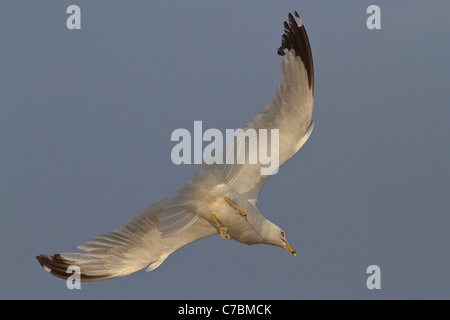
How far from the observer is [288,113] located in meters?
8.63

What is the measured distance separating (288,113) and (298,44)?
100 centimetres

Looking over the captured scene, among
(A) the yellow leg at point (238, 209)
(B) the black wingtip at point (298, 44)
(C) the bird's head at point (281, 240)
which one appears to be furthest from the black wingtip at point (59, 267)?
(B) the black wingtip at point (298, 44)

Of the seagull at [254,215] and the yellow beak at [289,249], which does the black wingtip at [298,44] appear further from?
the yellow beak at [289,249]

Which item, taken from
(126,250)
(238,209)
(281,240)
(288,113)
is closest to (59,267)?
(126,250)

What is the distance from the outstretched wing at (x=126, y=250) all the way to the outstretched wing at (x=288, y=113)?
0.84 meters

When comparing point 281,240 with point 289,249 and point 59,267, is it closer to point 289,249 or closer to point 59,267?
point 289,249

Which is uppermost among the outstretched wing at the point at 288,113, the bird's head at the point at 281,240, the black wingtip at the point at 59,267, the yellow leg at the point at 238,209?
the outstretched wing at the point at 288,113

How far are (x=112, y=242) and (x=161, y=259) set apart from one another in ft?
2.38

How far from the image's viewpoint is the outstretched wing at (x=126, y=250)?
8.63m

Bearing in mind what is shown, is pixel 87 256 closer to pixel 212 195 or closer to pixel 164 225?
pixel 164 225

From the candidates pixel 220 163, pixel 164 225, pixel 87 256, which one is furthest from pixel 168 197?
pixel 87 256

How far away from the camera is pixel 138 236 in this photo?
8.66 metres

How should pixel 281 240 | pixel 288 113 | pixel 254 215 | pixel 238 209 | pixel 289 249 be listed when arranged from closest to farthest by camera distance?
pixel 238 209 → pixel 254 215 → pixel 288 113 → pixel 281 240 → pixel 289 249

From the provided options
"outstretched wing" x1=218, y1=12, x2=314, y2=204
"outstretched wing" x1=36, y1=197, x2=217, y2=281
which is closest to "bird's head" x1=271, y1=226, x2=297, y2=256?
"outstretched wing" x1=218, y1=12, x2=314, y2=204
